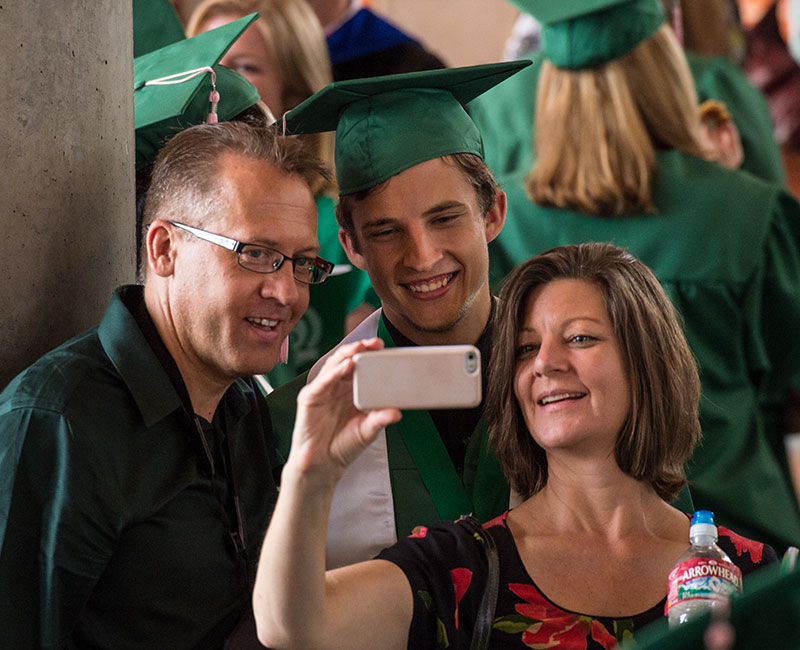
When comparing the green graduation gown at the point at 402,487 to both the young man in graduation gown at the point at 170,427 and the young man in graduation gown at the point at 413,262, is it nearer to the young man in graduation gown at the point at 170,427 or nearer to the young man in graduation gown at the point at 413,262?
the young man in graduation gown at the point at 413,262

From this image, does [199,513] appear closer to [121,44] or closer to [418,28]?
[121,44]

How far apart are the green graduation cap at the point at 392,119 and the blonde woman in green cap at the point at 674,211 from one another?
0.84 m

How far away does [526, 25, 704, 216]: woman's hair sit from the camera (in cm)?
334

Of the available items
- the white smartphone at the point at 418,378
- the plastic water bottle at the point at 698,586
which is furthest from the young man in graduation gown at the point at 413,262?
the white smartphone at the point at 418,378

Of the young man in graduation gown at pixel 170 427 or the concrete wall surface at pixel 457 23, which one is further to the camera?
the concrete wall surface at pixel 457 23

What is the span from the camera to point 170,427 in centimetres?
209

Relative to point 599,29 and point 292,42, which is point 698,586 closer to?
point 599,29

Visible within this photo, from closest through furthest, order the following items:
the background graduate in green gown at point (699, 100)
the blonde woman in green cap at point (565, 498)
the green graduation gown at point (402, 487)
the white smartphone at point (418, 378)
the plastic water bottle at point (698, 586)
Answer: the white smartphone at point (418, 378), the plastic water bottle at point (698, 586), the blonde woman in green cap at point (565, 498), the green graduation gown at point (402, 487), the background graduate in green gown at point (699, 100)

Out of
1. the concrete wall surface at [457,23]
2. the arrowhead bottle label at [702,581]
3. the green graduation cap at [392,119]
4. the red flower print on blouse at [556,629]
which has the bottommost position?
the red flower print on blouse at [556,629]

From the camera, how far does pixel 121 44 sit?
256 centimetres

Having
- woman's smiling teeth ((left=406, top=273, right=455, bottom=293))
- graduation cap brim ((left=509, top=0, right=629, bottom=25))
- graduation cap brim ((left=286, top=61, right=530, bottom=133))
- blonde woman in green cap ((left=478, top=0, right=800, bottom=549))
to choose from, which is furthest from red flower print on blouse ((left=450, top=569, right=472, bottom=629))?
graduation cap brim ((left=509, top=0, right=629, bottom=25))

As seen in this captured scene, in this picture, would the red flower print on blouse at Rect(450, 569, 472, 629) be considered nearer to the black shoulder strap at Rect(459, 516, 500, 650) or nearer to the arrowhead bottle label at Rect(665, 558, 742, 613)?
the black shoulder strap at Rect(459, 516, 500, 650)

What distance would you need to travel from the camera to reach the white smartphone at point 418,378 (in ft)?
5.01

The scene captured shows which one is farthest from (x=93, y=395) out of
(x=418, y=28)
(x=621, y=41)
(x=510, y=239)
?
(x=418, y=28)
